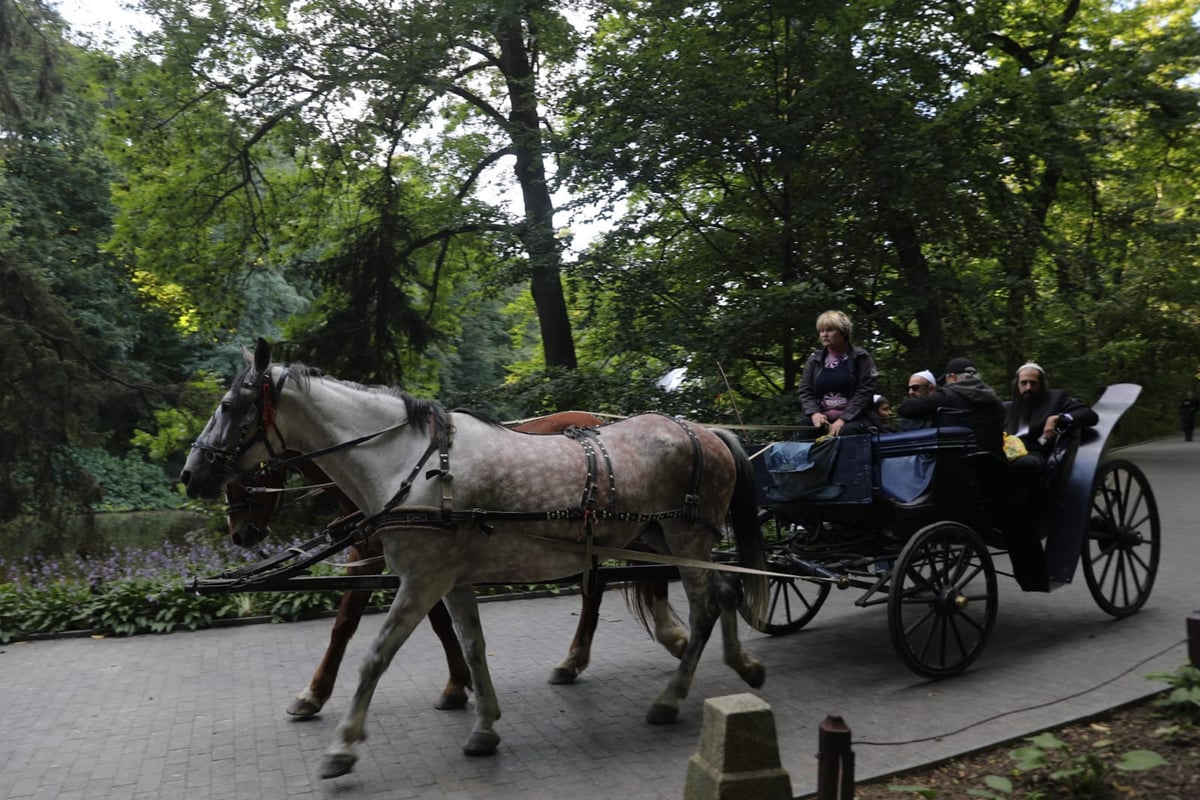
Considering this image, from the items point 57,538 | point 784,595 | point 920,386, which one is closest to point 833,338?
point 920,386

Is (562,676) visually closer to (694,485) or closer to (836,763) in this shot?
(694,485)

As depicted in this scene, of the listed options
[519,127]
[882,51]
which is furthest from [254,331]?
[882,51]

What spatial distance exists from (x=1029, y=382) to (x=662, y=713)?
4216 millimetres

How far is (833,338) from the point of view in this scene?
6191 millimetres

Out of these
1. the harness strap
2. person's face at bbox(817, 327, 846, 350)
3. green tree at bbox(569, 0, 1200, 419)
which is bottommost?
the harness strap

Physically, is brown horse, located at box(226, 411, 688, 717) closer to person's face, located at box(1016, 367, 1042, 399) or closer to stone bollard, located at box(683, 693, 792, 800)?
stone bollard, located at box(683, 693, 792, 800)

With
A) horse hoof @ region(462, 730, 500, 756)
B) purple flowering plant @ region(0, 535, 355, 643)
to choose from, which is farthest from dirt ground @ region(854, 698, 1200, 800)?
purple flowering plant @ region(0, 535, 355, 643)

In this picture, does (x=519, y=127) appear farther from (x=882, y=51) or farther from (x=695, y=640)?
(x=695, y=640)

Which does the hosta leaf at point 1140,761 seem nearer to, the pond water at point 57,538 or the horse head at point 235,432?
the horse head at point 235,432

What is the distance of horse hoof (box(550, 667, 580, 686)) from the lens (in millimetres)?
5785

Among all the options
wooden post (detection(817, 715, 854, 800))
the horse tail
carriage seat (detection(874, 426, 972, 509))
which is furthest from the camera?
carriage seat (detection(874, 426, 972, 509))

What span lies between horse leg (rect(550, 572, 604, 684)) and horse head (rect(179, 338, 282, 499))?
7.90 ft

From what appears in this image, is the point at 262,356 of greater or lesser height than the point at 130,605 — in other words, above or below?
above

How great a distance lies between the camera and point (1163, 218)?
666 inches
